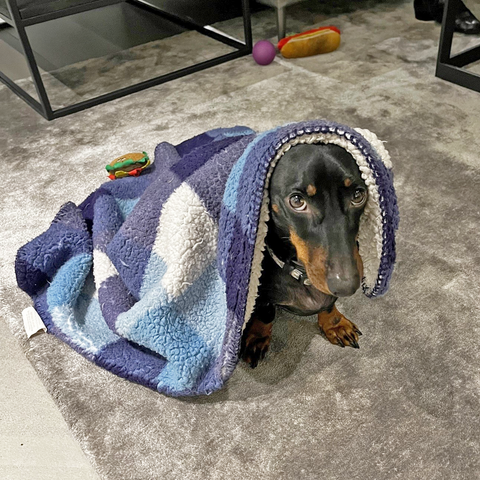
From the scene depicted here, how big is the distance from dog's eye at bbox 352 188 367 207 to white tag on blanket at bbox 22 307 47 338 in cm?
90

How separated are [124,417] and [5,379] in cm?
35

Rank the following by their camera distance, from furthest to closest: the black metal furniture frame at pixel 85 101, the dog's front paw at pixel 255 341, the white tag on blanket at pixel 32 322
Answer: the black metal furniture frame at pixel 85 101
the white tag on blanket at pixel 32 322
the dog's front paw at pixel 255 341

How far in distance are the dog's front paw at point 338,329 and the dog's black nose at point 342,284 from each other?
1.29 ft

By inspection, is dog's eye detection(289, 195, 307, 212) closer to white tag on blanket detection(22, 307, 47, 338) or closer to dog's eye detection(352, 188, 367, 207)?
dog's eye detection(352, 188, 367, 207)

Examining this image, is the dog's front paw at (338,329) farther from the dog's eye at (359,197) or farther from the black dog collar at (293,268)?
the dog's eye at (359,197)

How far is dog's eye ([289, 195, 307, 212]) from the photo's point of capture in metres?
1.03

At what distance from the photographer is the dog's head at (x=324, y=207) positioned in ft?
3.26

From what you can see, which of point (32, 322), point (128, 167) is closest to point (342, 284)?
point (32, 322)

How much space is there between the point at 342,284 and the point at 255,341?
452 millimetres

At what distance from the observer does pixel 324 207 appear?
1020 mm

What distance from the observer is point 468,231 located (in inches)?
66.3

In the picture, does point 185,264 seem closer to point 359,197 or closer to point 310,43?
point 359,197

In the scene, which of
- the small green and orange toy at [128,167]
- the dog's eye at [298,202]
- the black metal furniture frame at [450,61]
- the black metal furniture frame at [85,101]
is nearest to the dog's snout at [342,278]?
the dog's eye at [298,202]

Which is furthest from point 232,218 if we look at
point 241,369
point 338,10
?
point 338,10
